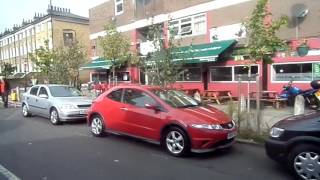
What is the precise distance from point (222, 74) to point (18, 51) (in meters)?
52.3

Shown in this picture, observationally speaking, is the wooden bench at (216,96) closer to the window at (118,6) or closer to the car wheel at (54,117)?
the car wheel at (54,117)

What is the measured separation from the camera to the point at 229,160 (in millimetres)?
8062

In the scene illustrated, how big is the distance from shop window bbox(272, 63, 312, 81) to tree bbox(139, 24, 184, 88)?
20.8ft

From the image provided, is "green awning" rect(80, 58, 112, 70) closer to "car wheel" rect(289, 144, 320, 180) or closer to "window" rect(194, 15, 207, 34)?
"window" rect(194, 15, 207, 34)

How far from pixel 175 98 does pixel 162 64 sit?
4456 mm

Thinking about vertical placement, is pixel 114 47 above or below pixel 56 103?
above

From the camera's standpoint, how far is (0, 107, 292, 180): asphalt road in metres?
6.89

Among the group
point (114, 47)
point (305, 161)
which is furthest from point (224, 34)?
point (305, 161)

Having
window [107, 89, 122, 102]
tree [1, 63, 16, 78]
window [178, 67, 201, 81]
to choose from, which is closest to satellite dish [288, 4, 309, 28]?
window [178, 67, 201, 81]

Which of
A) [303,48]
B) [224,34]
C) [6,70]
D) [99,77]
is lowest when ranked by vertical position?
[99,77]

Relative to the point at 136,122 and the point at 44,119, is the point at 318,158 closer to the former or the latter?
the point at 136,122

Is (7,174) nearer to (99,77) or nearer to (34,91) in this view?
(34,91)

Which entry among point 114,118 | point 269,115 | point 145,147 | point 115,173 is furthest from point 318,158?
point 269,115

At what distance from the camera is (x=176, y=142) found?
8414mm
